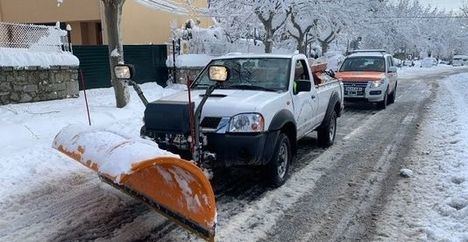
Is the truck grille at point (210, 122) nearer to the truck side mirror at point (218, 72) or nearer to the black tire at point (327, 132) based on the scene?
the truck side mirror at point (218, 72)

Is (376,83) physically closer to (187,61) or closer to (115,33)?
(115,33)

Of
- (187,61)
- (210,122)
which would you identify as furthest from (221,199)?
(187,61)

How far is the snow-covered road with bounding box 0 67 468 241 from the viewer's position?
423cm

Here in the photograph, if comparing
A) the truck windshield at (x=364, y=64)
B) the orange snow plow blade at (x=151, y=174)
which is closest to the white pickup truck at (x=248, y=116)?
the orange snow plow blade at (x=151, y=174)

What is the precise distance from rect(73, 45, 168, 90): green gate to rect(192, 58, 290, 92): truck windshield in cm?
808

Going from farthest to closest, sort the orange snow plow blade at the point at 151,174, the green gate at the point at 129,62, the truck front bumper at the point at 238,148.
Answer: the green gate at the point at 129,62 → the truck front bumper at the point at 238,148 → the orange snow plow blade at the point at 151,174

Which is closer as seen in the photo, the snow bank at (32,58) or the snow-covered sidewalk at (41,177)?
the snow-covered sidewalk at (41,177)

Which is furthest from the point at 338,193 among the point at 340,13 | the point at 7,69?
the point at 340,13

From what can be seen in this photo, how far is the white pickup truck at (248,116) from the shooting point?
4918 millimetres

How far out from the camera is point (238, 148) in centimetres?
487

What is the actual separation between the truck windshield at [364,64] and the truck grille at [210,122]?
1017cm

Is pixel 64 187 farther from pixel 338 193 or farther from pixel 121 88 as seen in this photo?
pixel 121 88

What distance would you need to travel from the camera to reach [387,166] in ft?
21.6

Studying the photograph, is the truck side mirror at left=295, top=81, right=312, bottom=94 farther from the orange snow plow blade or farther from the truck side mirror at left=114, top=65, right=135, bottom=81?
the orange snow plow blade
